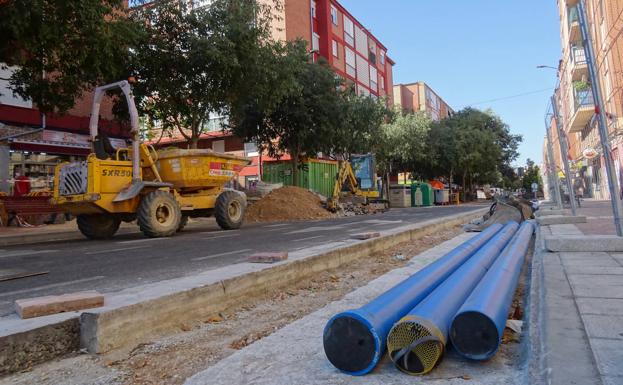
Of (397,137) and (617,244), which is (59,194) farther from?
(397,137)

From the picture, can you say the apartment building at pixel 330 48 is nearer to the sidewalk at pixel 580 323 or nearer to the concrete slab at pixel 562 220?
the concrete slab at pixel 562 220

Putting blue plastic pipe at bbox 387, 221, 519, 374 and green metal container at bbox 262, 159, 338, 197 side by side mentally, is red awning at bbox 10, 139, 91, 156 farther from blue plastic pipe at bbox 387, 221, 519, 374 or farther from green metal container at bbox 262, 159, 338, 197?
blue plastic pipe at bbox 387, 221, 519, 374

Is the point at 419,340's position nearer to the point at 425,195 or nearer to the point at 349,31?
the point at 425,195

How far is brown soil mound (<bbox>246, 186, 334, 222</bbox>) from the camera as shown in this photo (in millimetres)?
18312

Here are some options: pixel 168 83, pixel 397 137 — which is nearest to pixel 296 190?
pixel 168 83

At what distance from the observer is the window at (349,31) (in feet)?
143

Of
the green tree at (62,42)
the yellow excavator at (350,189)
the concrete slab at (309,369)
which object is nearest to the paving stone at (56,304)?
the concrete slab at (309,369)

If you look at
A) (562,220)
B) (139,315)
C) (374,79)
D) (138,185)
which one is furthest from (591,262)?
(374,79)

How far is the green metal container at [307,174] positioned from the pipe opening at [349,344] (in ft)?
72.3

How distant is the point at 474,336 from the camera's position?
2.44m

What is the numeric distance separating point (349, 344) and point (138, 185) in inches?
336

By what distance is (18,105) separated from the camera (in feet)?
55.6

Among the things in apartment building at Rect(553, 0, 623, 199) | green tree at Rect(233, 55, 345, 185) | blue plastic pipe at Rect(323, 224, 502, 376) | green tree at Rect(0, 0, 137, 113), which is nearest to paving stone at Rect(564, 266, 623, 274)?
blue plastic pipe at Rect(323, 224, 502, 376)

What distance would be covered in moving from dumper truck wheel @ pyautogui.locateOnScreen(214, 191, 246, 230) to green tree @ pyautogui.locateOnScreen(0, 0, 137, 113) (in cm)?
424
